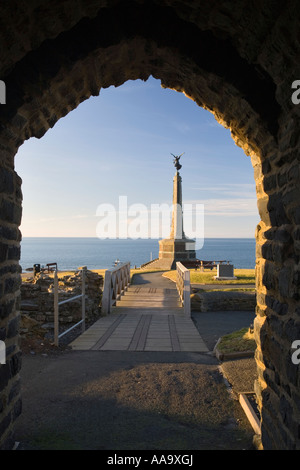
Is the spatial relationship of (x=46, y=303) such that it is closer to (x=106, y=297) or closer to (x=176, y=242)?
(x=106, y=297)

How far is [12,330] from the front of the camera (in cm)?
303

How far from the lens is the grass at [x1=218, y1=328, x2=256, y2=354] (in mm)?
5620

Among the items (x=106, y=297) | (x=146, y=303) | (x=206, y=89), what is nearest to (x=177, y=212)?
(x=146, y=303)

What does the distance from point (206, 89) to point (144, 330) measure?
5.55 meters

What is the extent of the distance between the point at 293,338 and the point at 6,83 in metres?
3.08

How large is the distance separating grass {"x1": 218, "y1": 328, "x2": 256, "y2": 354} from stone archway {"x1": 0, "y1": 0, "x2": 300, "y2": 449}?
2.42 m

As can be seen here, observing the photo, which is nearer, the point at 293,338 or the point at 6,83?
the point at 293,338

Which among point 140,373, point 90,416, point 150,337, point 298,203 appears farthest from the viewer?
point 150,337

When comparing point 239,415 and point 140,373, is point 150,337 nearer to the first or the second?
point 140,373

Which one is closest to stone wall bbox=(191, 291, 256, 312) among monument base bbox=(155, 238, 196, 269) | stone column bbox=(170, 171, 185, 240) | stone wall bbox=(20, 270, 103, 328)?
stone wall bbox=(20, 270, 103, 328)

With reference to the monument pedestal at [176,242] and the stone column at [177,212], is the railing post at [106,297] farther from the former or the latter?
the stone column at [177,212]

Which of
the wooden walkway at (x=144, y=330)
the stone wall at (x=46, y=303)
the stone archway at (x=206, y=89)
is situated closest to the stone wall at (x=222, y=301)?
the wooden walkway at (x=144, y=330)

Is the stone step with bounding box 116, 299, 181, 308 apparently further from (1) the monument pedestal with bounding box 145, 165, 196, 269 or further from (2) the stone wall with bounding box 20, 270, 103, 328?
(1) the monument pedestal with bounding box 145, 165, 196, 269

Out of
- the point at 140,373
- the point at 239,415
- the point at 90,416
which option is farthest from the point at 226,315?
the point at 90,416
